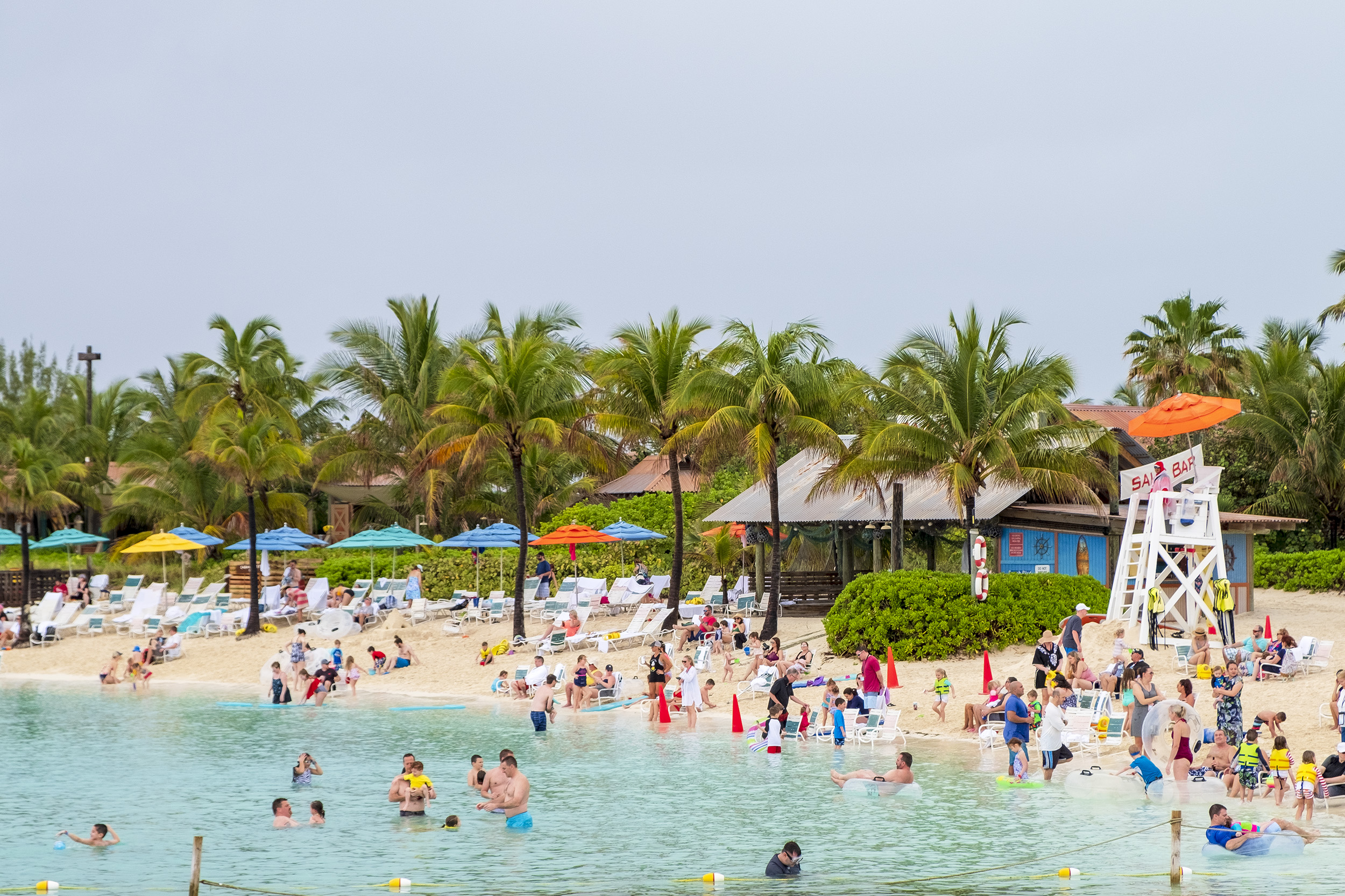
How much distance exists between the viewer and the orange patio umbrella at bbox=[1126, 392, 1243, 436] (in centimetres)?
2467

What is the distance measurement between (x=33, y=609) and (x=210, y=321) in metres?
12.5

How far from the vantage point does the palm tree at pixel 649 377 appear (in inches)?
1163

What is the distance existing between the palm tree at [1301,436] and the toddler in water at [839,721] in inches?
788

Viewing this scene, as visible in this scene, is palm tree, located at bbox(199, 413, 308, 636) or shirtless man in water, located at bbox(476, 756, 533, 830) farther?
palm tree, located at bbox(199, 413, 308, 636)

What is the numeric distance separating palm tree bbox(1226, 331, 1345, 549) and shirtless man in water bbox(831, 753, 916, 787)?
75.4 ft

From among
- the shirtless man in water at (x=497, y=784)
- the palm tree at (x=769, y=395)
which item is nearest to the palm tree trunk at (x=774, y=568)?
the palm tree at (x=769, y=395)

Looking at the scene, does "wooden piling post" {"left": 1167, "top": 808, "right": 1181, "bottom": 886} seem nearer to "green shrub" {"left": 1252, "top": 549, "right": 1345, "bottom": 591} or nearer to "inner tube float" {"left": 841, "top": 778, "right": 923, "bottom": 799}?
"inner tube float" {"left": 841, "top": 778, "right": 923, "bottom": 799}

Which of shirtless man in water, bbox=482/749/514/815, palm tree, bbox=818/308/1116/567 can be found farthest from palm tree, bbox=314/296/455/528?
shirtless man in water, bbox=482/749/514/815

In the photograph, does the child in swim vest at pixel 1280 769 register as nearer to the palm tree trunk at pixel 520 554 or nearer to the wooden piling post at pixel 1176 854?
the wooden piling post at pixel 1176 854

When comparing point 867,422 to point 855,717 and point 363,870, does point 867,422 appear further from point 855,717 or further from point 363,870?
point 363,870

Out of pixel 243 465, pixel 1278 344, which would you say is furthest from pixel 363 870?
pixel 1278 344

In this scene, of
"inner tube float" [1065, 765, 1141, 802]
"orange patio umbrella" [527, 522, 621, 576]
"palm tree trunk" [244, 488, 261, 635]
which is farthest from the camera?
"palm tree trunk" [244, 488, 261, 635]

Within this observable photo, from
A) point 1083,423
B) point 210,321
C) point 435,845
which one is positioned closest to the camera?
point 435,845

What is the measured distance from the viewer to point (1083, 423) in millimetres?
26641
